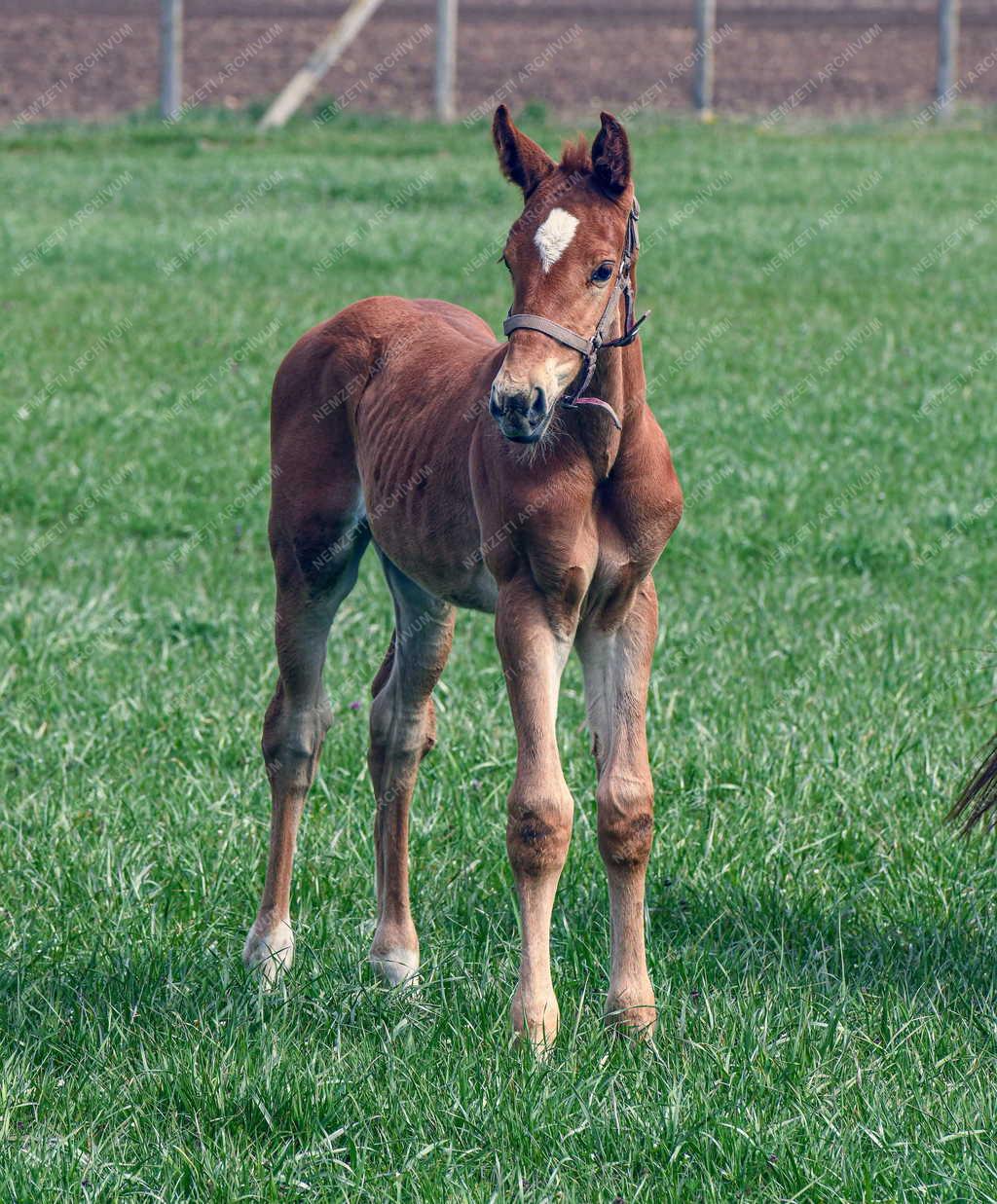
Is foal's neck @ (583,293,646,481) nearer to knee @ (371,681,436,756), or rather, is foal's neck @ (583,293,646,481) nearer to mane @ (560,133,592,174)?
mane @ (560,133,592,174)

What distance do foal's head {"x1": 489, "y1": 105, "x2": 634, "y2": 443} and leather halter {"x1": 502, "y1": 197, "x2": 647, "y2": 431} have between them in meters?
0.01

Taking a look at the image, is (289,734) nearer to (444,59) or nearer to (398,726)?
(398,726)

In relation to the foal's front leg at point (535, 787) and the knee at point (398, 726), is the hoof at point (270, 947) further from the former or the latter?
the foal's front leg at point (535, 787)

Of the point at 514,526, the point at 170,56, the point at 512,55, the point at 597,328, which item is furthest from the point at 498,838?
the point at 512,55

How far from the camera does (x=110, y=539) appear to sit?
323 inches

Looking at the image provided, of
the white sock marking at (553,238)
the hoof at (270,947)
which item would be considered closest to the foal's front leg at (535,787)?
the white sock marking at (553,238)

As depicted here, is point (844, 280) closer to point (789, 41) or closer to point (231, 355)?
point (231, 355)

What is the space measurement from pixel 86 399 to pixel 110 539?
→ 2.82 meters

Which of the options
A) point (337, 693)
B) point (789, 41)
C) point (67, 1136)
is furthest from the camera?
point (789, 41)

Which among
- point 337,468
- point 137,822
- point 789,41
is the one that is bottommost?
point 137,822

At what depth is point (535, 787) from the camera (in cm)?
321

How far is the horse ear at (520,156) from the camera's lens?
9.98 feet

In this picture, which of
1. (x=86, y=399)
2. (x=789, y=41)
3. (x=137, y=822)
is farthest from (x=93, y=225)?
(x=789, y=41)

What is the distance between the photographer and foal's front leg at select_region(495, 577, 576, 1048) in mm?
3193
